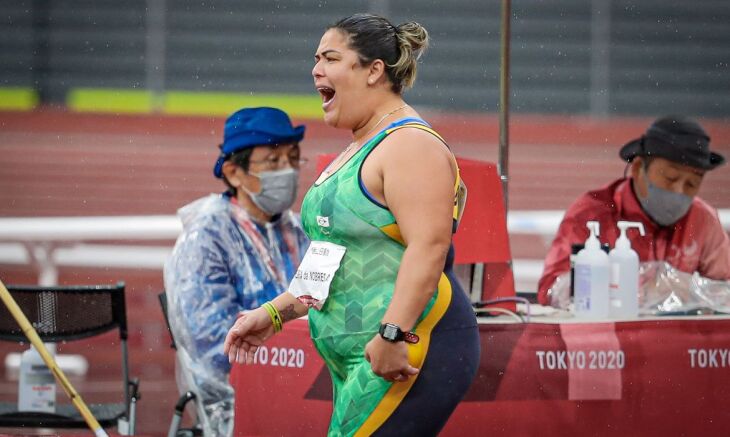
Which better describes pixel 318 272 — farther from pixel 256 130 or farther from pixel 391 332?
pixel 256 130

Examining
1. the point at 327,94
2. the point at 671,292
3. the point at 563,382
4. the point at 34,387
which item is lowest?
the point at 34,387

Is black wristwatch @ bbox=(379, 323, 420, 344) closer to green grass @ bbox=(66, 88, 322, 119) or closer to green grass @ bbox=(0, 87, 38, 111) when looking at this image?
green grass @ bbox=(66, 88, 322, 119)

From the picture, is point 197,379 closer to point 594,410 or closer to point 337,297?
point 594,410

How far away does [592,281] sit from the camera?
3949 mm

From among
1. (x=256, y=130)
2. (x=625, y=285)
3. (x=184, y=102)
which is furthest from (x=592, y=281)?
(x=184, y=102)

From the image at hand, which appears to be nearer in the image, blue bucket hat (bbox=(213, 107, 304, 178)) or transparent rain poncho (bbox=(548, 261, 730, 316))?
transparent rain poncho (bbox=(548, 261, 730, 316))

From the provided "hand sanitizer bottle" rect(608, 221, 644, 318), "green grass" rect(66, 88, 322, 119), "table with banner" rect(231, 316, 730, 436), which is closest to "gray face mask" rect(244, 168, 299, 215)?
"table with banner" rect(231, 316, 730, 436)

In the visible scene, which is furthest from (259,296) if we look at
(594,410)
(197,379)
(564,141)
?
(564,141)

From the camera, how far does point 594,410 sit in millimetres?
3781

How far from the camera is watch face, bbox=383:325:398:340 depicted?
2.50 meters

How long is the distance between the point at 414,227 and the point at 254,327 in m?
0.56

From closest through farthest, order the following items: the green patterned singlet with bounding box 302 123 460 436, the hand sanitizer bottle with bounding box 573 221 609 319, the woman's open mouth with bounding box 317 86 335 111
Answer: the green patterned singlet with bounding box 302 123 460 436 → the woman's open mouth with bounding box 317 86 335 111 → the hand sanitizer bottle with bounding box 573 221 609 319

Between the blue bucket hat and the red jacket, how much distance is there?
113cm

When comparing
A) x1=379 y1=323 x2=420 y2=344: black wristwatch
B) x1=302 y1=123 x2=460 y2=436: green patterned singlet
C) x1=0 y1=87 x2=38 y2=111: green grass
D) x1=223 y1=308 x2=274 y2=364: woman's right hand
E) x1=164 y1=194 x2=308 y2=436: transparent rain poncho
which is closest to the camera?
x1=379 y1=323 x2=420 y2=344: black wristwatch
